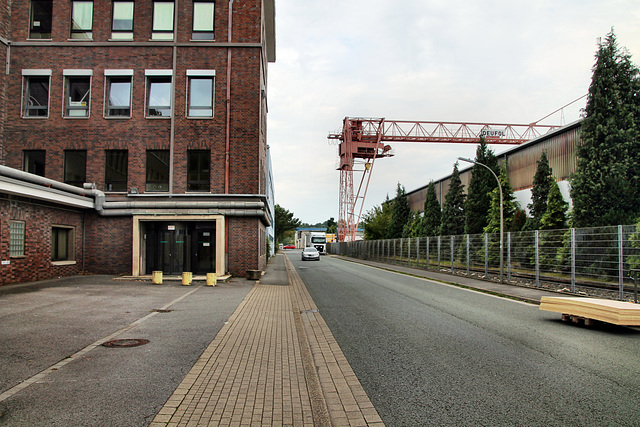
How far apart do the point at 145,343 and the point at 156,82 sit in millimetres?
17383

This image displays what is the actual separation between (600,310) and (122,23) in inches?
879

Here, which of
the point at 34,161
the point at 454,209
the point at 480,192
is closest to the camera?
the point at 34,161

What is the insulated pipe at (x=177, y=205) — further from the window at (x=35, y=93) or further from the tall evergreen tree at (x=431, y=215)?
the tall evergreen tree at (x=431, y=215)

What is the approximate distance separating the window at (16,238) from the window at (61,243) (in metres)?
2.71

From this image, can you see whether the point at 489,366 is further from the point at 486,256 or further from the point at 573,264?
the point at 486,256

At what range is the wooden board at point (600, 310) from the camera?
847 centimetres

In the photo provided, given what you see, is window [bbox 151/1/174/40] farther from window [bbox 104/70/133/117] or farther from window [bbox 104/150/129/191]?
window [bbox 104/150/129/191]

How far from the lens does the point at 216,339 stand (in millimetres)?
7406

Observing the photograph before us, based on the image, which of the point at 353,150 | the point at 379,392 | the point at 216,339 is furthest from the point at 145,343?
the point at 353,150

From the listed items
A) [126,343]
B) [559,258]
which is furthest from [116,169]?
[559,258]

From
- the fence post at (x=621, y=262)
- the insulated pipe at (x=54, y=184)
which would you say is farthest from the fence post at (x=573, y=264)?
the insulated pipe at (x=54, y=184)

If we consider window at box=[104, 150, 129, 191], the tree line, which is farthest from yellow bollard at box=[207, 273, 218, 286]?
the tree line

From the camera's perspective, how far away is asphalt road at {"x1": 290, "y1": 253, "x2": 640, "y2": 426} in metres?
4.37

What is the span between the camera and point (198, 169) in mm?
20906
